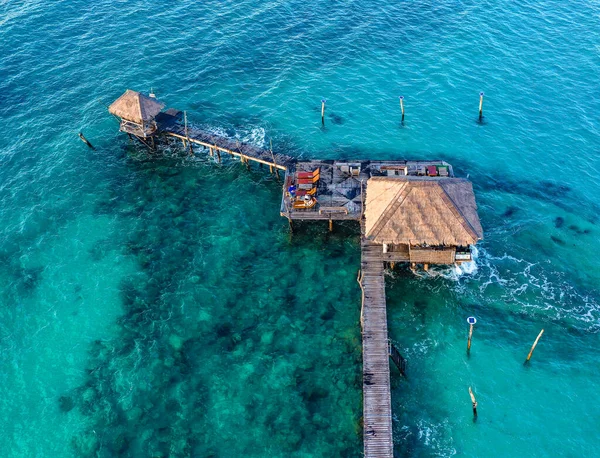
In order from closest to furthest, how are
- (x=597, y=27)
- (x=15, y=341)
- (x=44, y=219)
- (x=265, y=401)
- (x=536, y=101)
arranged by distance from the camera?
1. (x=265, y=401)
2. (x=15, y=341)
3. (x=44, y=219)
4. (x=536, y=101)
5. (x=597, y=27)

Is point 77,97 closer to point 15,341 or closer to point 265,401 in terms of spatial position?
point 15,341

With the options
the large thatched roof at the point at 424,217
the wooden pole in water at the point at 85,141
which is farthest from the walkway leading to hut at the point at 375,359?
the wooden pole in water at the point at 85,141

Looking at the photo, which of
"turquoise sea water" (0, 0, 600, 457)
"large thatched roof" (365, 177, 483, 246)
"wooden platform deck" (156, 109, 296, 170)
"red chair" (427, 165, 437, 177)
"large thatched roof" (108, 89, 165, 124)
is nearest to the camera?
"turquoise sea water" (0, 0, 600, 457)

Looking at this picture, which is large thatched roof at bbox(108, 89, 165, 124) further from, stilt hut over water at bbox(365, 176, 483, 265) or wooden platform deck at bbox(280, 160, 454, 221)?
stilt hut over water at bbox(365, 176, 483, 265)

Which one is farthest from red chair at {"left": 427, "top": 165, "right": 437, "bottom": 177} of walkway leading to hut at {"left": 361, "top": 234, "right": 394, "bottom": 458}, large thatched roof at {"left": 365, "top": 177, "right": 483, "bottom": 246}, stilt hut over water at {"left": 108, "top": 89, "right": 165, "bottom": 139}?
stilt hut over water at {"left": 108, "top": 89, "right": 165, "bottom": 139}

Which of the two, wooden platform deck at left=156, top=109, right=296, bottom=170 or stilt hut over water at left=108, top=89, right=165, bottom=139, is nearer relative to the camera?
wooden platform deck at left=156, top=109, right=296, bottom=170

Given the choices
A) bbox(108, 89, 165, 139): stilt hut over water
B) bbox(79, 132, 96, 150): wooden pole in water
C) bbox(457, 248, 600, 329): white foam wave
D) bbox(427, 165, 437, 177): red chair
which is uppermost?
bbox(108, 89, 165, 139): stilt hut over water

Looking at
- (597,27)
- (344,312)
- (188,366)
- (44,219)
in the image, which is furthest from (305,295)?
(597,27)
